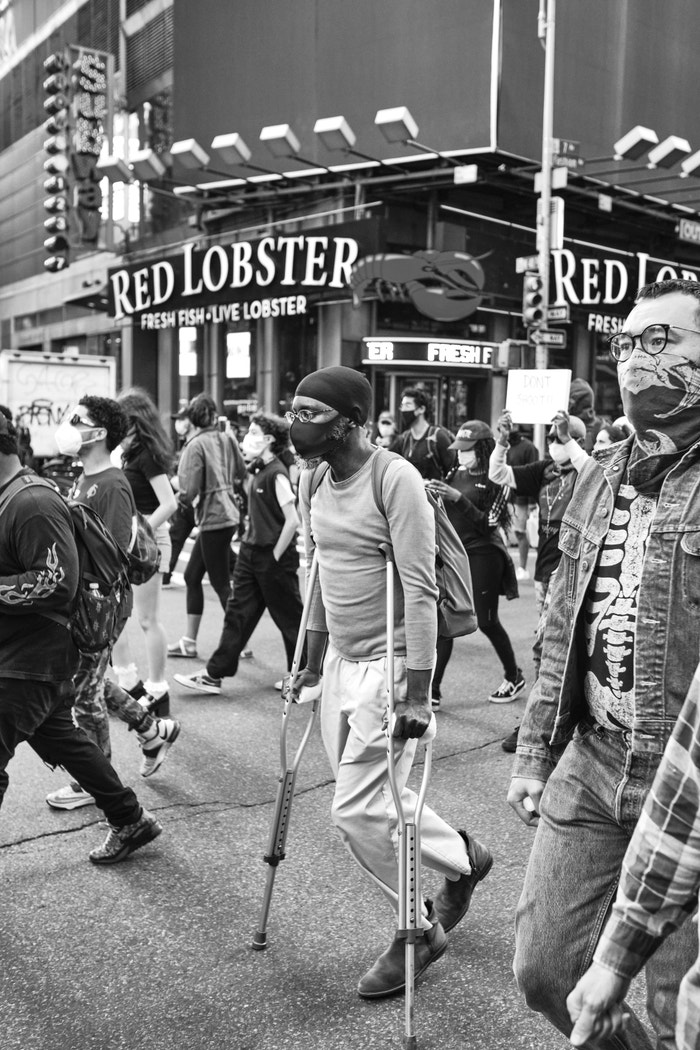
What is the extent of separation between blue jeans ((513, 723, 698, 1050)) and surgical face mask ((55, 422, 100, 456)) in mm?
3527

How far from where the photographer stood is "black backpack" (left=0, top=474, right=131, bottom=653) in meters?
4.10

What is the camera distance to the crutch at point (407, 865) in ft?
9.95

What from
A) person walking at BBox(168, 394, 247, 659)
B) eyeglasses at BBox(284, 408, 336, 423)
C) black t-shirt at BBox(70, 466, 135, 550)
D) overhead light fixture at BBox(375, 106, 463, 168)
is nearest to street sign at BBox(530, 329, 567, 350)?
overhead light fixture at BBox(375, 106, 463, 168)

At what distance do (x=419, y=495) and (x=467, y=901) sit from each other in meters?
1.51

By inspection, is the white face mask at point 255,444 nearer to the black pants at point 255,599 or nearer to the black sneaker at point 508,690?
the black pants at point 255,599

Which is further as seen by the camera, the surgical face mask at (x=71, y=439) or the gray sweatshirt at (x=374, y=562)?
the surgical face mask at (x=71, y=439)

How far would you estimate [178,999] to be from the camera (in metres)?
3.32

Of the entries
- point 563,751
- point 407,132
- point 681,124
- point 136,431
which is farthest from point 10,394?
point 681,124

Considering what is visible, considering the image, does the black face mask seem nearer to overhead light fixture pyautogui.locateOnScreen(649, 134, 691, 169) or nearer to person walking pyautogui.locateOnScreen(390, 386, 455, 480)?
person walking pyautogui.locateOnScreen(390, 386, 455, 480)

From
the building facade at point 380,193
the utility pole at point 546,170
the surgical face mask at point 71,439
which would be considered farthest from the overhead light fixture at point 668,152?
the surgical face mask at point 71,439

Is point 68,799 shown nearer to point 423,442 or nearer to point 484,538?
point 484,538

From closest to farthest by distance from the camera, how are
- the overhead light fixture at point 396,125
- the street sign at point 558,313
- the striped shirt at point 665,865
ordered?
the striped shirt at point 665,865
the overhead light fixture at point 396,125
the street sign at point 558,313

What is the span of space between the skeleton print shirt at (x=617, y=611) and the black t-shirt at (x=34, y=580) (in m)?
2.17

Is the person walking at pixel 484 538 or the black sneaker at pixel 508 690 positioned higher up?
the person walking at pixel 484 538
